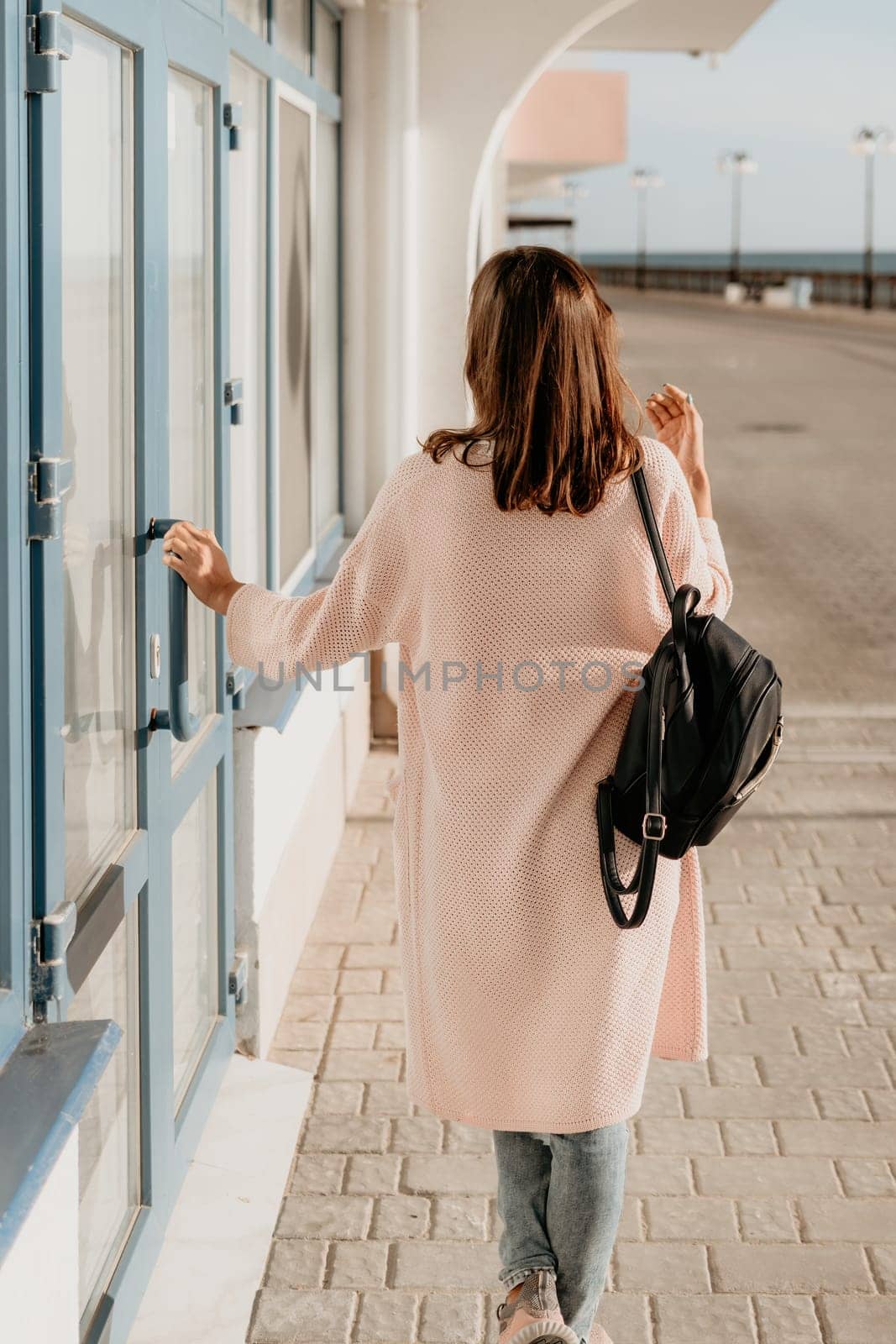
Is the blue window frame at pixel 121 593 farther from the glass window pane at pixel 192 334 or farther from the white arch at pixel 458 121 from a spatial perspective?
the white arch at pixel 458 121

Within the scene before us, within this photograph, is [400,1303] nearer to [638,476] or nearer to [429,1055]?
[429,1055]

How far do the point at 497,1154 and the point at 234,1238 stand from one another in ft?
3.16

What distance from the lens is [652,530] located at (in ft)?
8.79

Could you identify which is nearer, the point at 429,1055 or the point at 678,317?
the point at 429,1055

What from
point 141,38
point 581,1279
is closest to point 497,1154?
point 581,1279

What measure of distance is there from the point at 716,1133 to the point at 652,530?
2239mm

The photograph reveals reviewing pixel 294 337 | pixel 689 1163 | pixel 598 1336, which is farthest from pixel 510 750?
pixel 294 337

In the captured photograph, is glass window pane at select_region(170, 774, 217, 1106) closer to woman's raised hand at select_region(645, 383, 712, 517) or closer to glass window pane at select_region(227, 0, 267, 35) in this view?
woman's raised hand at select_region(645, 383, 712, 517)

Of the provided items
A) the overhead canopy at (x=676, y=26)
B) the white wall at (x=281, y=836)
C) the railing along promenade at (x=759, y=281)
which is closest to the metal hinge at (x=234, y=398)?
the white wall at (x=281, y=836)

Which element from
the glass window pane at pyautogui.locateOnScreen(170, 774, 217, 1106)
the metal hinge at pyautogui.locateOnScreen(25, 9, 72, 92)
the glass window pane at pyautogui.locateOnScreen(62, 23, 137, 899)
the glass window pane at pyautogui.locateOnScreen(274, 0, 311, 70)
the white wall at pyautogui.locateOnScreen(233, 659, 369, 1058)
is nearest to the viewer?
the metal hinge at pyautogui.locateOnScreen(25, 9, 72, 92)

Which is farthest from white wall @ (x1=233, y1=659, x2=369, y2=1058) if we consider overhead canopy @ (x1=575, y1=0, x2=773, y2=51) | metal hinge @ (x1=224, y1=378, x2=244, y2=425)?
overhead canopy @ (x1=575, y1=0, x2=773, y2=51)

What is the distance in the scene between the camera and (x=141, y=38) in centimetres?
311

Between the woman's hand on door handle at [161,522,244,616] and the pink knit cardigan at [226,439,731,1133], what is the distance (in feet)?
0.35

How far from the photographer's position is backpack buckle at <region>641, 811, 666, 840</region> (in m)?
2.64
